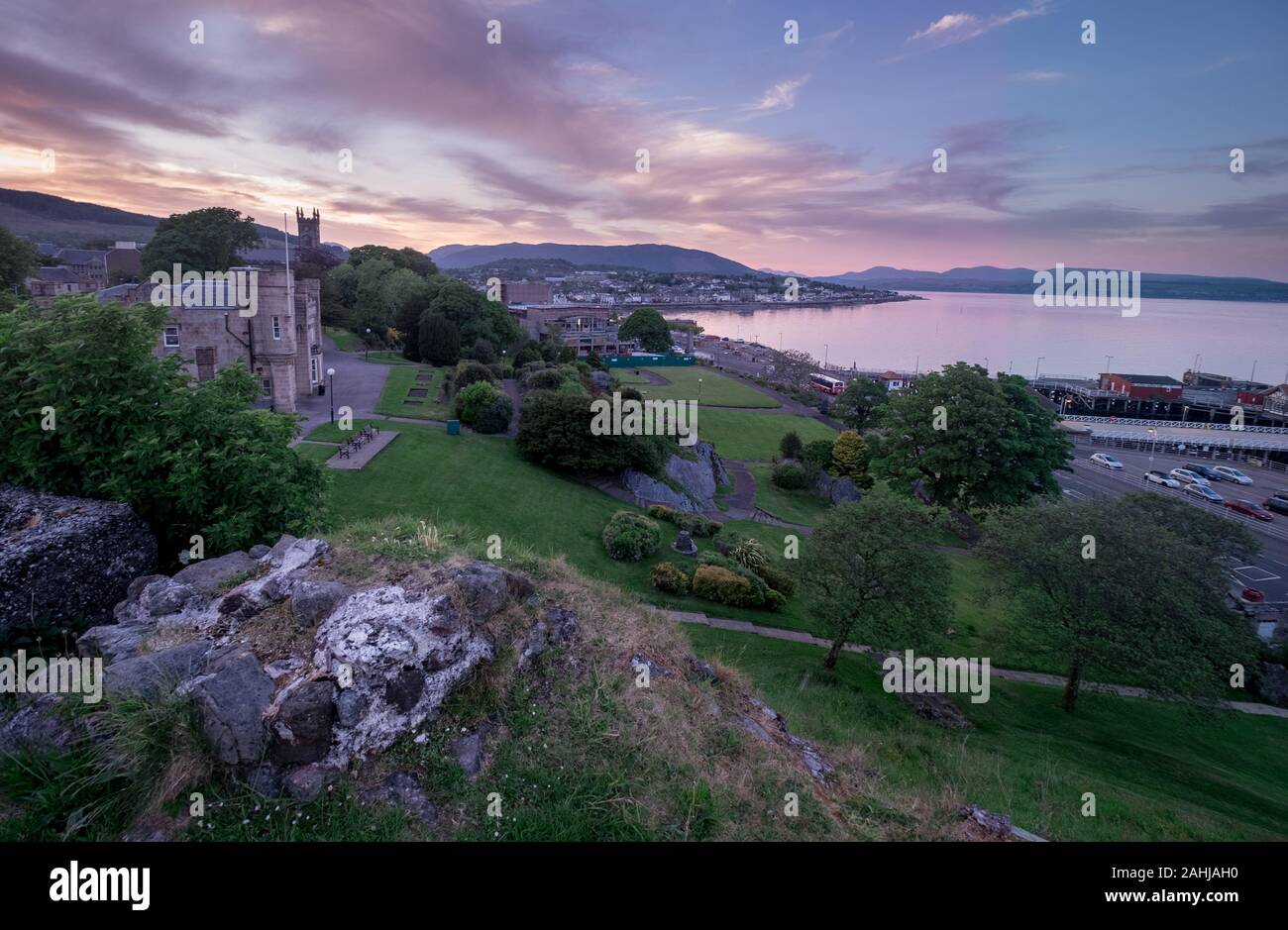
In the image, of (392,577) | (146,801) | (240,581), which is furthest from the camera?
(240,581)

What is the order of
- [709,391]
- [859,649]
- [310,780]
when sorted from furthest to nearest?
1. [709,391]
2. [859,649]
3. [310,780]

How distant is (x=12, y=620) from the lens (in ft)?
27.8

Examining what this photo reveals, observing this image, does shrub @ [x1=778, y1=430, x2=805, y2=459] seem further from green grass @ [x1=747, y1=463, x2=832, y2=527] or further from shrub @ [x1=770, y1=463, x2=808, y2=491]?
shrub @ [x1=770, y1=463, x2=808, y2=491]

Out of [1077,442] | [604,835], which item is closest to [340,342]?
[604,835]

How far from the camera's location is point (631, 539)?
25.0 metres

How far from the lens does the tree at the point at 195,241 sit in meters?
58.2

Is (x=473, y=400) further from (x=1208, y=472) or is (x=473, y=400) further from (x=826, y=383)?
(x=1208, y=472)

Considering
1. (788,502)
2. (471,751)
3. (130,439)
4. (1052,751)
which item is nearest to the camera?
(471,751)

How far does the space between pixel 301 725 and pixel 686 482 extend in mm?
31375

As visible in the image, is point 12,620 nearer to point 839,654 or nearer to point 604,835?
point 604,835

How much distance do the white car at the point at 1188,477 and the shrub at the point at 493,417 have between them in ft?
170

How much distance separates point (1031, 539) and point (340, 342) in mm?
57110

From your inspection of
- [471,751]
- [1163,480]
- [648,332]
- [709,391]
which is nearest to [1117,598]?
[471,751]

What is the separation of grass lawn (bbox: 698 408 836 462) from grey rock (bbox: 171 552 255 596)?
1569 inches
